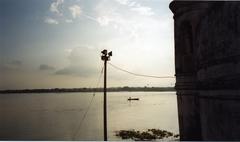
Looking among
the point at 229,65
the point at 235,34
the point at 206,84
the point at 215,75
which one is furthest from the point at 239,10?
the point at 206,84

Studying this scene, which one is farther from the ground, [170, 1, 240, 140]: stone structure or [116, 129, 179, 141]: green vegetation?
[170, 1, 240, 140]: stone structure

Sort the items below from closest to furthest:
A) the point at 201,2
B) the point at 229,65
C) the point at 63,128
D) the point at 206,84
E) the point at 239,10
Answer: the point at 239,10 < the point at 229,65 < the point at 206,84 < the point at 201,2 < the point at 63,128

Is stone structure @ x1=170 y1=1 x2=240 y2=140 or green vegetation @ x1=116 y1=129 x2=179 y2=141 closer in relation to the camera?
stone structure @ x1=170 y1=1 x2=240 y2=140

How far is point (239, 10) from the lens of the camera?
2.88 meters

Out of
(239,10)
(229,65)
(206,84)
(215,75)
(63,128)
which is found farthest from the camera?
(63,128)

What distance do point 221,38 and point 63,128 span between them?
1490 centimetres

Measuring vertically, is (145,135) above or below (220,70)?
Result: below

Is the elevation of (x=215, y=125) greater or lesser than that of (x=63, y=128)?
greater

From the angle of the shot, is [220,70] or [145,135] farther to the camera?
[145,135]

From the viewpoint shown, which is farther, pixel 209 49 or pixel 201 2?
pixel 201 2

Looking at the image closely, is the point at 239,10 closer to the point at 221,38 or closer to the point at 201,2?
the point at 221,38

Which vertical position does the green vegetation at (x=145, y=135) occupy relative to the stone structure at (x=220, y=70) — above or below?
below

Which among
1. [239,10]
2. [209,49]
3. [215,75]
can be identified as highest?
[239,10]

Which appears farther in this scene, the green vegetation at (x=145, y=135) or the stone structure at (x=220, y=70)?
the green vegetation at (x=145, y=135)
